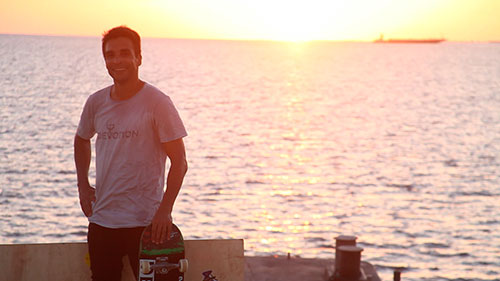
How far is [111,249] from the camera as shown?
17.1 feet

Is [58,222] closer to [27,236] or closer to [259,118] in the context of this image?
[27,236]

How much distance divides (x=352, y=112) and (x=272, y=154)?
29131mm

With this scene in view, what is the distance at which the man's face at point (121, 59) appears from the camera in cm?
508

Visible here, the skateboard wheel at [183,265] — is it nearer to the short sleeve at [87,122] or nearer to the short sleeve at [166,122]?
the short sleeve at [166,122]

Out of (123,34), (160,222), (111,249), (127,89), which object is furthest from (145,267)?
(123,34)

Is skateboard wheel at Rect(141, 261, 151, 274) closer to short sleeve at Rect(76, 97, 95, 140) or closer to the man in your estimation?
the man

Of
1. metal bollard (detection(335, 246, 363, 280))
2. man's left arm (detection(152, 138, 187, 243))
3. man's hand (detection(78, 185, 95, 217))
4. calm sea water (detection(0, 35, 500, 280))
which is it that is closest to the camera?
man's left arm (detection(152, 138, 187, 243))

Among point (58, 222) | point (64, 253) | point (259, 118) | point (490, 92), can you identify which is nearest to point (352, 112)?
point (259, 118)

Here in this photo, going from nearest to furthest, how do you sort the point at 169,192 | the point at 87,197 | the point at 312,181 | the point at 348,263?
the point at 169,192 < the point at 87,197 < the point at 348,263 < the point at 312,181

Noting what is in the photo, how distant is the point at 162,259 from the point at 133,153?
0.83 metres

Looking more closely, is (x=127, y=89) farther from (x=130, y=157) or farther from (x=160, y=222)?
(x=160, y=222)

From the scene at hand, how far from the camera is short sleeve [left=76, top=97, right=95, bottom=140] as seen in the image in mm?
5316

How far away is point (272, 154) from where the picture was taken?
1495 inches

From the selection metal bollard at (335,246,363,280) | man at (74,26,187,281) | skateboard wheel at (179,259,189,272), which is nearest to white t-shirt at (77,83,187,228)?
man at (74,26,187,281)
